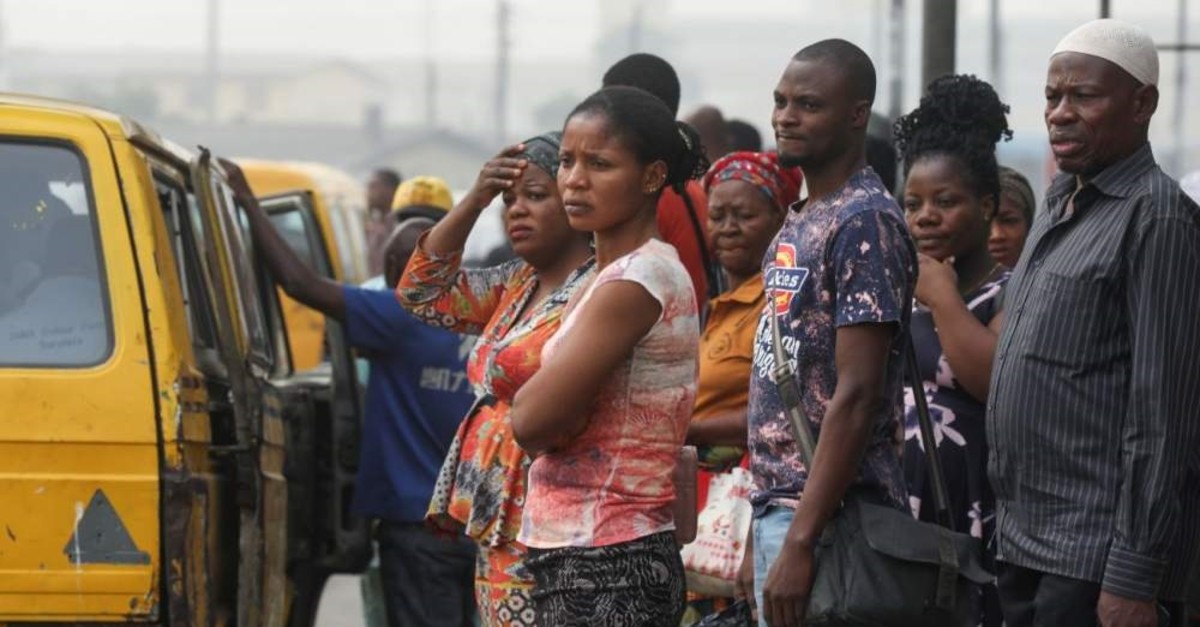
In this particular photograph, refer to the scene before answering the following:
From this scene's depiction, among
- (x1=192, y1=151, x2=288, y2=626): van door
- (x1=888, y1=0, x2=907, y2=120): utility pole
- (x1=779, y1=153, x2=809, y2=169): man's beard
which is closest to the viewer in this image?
(x1=779, y1=153, x2=809, y2=169): man's beard

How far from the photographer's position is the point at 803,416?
14.2ft

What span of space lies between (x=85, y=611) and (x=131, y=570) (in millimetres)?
141

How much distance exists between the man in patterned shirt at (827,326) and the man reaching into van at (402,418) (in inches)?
115

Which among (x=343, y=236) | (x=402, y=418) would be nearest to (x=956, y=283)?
(x=402, y=418)

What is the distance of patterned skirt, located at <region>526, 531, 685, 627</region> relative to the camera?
4.46 meters

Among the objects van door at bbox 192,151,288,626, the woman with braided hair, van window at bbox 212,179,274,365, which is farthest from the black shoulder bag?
van window at bbox 212,179,274,365

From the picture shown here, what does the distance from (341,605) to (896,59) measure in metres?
4.56

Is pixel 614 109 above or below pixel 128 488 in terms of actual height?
above

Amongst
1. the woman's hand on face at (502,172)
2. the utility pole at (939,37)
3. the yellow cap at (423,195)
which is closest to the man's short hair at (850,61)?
the woman's hand on face at (502,172)

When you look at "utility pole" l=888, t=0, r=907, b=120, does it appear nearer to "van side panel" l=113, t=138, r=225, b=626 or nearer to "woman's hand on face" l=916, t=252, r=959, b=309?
"woman's hand on face" l=916, t=252, r=959, b=309

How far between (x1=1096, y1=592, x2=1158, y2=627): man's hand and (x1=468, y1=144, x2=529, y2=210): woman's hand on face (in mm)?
1818

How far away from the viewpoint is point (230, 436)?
19.1ft

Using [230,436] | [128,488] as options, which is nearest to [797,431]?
[128,488]

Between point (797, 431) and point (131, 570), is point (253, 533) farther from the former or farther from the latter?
point (797, 431)
